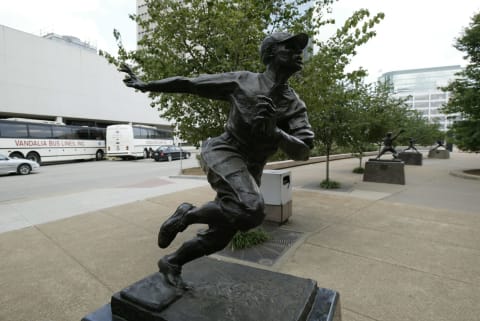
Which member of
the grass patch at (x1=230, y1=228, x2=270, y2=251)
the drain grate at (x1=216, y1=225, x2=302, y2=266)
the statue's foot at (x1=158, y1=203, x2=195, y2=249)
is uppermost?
the statue's foot at (x1=158, y1=203, x2=195, y2=249)

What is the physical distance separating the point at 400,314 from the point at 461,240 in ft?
9.54

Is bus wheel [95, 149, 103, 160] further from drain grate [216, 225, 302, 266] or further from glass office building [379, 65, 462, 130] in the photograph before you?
glass office building [379, 65, 462, 130]

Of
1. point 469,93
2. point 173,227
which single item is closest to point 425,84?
point 469,93

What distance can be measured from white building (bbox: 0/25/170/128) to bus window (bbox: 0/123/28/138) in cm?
873

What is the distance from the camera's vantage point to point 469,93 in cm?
1206

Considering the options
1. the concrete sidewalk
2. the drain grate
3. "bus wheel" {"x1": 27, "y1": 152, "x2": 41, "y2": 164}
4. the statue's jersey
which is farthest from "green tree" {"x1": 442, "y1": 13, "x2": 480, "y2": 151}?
"bus wheel" {"x1": 27, "y1": 152, "x2": 41, "y2": 164}

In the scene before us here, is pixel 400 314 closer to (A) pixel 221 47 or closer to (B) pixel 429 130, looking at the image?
(A) pixel 221 47

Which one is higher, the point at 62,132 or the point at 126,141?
the point at 62,132

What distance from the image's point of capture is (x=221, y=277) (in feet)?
7.95

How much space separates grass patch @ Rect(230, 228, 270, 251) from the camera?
431cm

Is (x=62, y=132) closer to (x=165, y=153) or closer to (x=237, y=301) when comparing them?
(x=165, y=153)

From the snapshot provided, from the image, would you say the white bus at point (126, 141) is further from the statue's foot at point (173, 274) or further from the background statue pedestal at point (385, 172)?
the statue's foot at point (173, 274)

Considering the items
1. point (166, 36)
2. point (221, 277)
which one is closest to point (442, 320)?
point (221, 277)

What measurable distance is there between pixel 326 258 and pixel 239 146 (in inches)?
100
